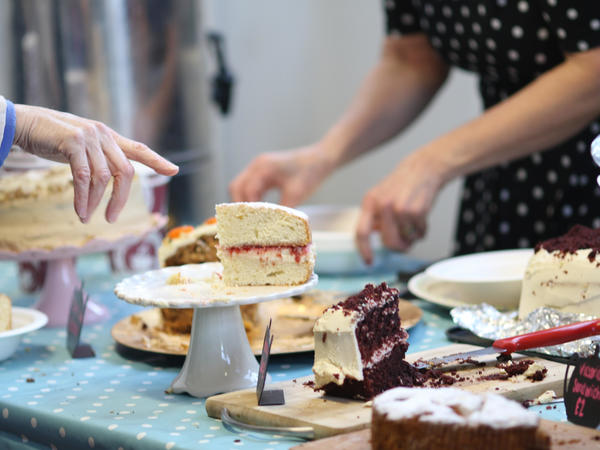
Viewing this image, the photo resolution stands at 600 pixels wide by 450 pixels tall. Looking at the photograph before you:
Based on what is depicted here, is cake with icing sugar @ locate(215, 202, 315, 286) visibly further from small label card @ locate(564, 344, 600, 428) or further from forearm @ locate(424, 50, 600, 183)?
forearm @ locate(424, 50, 600, 183)

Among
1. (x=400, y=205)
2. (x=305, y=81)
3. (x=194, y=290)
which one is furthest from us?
(x=305, y=81)

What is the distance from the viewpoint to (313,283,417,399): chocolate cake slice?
1.32 metres

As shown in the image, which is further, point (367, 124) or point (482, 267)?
point (367, 124)

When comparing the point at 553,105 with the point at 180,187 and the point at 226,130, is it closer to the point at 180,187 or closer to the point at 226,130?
the point at 180,187

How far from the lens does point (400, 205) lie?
7.98ft

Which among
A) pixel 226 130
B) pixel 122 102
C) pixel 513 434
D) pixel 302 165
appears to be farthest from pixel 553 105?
pixel 226 130

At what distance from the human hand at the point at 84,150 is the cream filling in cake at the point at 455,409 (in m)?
0.63

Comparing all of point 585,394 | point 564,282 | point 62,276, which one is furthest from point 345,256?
point 585,394

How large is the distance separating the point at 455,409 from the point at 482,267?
3.53ft

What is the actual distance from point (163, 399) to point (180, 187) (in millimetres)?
2016

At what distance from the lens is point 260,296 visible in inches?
53.2

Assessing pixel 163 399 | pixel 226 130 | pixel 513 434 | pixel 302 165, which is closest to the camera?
pixel 513 434

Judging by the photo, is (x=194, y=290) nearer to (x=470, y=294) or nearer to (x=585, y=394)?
(x=585, y=394)

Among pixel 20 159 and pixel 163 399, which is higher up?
pixel 20 159
